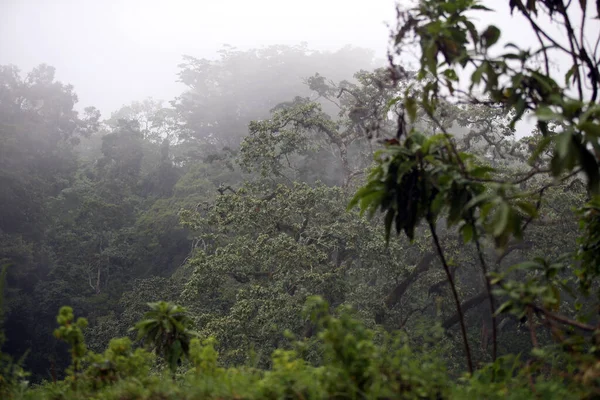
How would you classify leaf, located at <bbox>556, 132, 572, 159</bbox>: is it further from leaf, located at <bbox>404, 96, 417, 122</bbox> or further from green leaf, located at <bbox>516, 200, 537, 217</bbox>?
leaf, located at <bbox>404, 96, 417, 122</bbox>

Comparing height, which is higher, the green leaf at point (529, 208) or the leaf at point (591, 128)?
the leaf at point (591, 128)

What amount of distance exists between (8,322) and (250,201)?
457 inches

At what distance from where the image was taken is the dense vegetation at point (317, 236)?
2621 mm

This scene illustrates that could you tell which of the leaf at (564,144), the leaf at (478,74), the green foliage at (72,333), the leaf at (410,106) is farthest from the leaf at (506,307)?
the green foliage at (72,333)

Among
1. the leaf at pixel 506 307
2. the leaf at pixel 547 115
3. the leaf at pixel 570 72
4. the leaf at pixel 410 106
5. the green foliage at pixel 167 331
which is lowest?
the green foliage at pixel 167 331

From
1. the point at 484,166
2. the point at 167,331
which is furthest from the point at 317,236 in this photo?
the point at 484,166

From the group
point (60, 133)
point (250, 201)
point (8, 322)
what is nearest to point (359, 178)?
point (250, 201)

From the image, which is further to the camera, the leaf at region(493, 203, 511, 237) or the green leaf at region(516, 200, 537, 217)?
the green leaf at region(516, 200, 537, 217)

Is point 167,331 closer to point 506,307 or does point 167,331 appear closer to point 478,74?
point 506,307

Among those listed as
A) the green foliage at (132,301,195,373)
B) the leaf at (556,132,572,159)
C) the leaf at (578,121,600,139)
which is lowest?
the green foliage at (132,301,195,373)

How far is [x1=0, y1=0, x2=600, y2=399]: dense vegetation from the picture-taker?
2621 mm

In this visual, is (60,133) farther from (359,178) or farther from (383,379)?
(383,379)

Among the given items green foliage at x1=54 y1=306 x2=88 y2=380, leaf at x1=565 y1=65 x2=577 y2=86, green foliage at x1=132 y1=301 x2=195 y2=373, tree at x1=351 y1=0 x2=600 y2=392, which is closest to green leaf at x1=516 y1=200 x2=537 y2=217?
tree at x1=351 y1=0 x2=600 y2=392

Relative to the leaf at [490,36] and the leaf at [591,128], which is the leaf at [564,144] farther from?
the leaf at [490,36]
